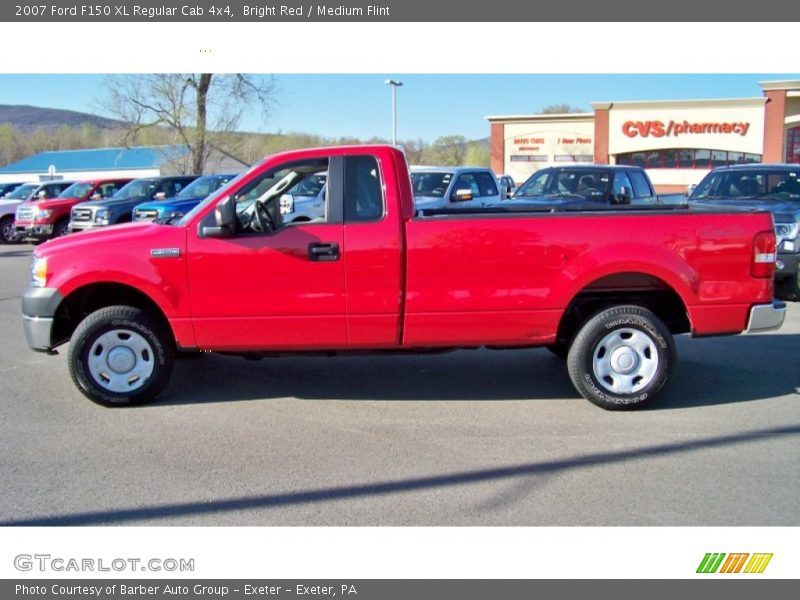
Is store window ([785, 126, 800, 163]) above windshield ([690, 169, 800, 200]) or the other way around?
above

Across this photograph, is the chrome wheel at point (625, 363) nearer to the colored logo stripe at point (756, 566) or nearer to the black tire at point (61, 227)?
the colored logo stripe at point (756, 566)

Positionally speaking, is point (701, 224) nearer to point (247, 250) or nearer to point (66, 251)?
point (247, 250)

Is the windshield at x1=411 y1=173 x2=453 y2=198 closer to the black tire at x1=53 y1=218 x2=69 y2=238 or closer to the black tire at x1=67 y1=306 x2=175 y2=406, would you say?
the black tire at x1=67 y1=306 x2=175 y2=406

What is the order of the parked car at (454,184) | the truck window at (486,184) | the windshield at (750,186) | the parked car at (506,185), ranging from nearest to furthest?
the windshield at (750,186), the parked car at (454,184), the truck window at (486,184), the parked car at (506,185)

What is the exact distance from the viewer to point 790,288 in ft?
35.7

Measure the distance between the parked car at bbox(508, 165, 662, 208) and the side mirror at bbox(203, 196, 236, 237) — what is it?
22.8 feet

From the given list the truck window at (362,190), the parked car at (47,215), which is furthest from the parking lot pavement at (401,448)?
the parked car at (47,215)

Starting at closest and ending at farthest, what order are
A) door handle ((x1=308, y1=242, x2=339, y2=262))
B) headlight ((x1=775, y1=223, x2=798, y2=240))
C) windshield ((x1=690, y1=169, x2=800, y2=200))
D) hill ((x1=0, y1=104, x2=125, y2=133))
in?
1. door handle ((x1=308, y1=242, x2=339, y2=262))
2. headlight ((x1=775, y1=223, x2=798, y2=240))
3. windshield ((x1=690, y1=169, x2=800, y2=200))
4. hill ((x1=0, y1=104, x2=125, y2=133))

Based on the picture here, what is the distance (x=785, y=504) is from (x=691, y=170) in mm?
42522

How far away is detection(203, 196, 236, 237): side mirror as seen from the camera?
217 inches

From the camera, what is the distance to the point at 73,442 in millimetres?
5188

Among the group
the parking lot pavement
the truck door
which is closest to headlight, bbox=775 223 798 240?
the parking lot pavement

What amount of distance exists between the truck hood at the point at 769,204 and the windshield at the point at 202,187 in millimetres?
11670

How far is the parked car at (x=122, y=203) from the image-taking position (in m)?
18.4
